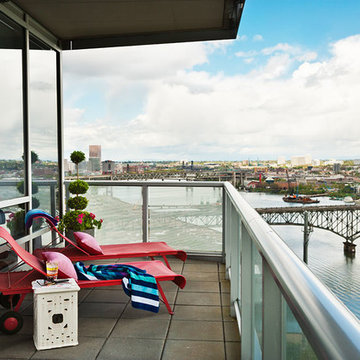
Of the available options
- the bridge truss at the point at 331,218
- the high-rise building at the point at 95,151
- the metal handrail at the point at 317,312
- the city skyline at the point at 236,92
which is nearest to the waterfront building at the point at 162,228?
the metal handrail at the point at 317,312

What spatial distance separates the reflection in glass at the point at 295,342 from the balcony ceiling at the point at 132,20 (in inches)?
157

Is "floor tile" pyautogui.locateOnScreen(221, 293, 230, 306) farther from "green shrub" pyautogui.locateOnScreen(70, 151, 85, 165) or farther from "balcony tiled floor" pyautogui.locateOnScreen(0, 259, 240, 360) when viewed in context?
"green shrub" pyautogui.locateOnScreen(70, 151, 85, 165)

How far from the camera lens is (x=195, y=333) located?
3107 mm

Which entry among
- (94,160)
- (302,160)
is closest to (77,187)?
(94,160)

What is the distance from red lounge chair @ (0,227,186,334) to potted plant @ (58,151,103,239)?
5.50ft

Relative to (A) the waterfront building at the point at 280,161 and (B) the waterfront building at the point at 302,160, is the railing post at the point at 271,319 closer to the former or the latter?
(B) the waterfront building at the point at 302,160

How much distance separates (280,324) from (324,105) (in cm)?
241

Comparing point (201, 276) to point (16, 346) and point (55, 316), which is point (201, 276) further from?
point (16, 346)

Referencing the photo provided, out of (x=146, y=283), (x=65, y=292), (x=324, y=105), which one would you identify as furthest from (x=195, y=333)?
(x=324, y=105)

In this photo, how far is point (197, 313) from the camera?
351 centimetres

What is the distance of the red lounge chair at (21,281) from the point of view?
119 inches

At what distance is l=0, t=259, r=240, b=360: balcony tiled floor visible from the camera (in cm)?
277

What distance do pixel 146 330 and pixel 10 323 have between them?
38.8 inches

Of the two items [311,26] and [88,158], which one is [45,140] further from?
[311,26]
